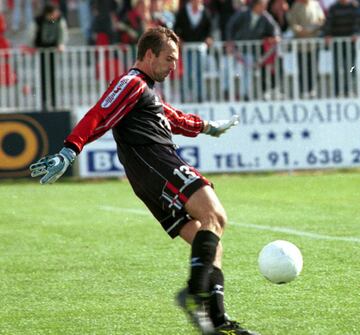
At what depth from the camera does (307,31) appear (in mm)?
19516

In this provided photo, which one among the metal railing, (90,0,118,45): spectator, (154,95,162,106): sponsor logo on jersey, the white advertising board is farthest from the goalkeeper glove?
(90,0,118,45): spectator

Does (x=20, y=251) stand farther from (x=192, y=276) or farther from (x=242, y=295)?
(x=192, y=276)

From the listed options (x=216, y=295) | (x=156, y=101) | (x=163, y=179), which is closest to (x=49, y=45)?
(x=156, y=101)

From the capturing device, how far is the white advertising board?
1877 cm

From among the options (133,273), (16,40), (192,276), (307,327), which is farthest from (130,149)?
(16,40)

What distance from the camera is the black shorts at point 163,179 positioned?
6684 mm

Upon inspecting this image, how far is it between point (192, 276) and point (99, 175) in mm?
12323

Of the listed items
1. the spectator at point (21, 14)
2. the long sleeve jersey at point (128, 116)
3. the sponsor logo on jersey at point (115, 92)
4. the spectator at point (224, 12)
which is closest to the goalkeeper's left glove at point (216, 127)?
the long sleeve jersey at point (128, 116)

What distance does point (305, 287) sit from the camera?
8.06m

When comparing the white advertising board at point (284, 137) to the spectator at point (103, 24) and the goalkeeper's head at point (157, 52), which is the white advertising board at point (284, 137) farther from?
the goalkeeper's head at point (157, 52)

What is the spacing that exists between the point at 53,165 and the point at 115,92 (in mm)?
587

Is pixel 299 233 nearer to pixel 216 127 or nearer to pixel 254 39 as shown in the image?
pixel 216 127

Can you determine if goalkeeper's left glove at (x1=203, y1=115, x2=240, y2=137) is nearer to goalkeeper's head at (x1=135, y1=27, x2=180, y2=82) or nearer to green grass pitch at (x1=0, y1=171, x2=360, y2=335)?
goalkeeper's head at (x1=135, y1=27, x2=180, y2=82)

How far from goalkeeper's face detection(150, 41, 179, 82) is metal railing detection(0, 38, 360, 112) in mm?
12034
